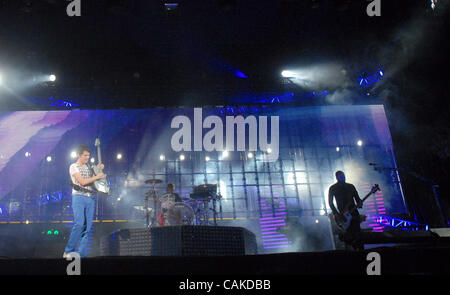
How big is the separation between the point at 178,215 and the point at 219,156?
184 inches

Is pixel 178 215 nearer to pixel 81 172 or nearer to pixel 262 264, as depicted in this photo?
pixel 81 172

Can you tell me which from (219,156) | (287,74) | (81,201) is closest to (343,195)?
(81,201)

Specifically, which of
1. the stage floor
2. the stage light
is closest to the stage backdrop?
the stage light

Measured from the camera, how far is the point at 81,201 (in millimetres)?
4422

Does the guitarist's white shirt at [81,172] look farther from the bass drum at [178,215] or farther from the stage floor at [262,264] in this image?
the bass drum at [178,215]

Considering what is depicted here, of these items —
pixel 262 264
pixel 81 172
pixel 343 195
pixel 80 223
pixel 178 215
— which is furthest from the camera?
pixel 178 215

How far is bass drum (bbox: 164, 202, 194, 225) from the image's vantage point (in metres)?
6.97

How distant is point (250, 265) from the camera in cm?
272

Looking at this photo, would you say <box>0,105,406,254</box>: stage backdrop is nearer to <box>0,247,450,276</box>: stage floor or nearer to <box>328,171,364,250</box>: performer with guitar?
<box>328,171,364,250</box>: performer with guitar

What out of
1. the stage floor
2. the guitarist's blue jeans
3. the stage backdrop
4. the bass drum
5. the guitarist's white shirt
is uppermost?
the stage backdrop

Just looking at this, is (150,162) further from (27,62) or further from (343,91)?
(343,91)
